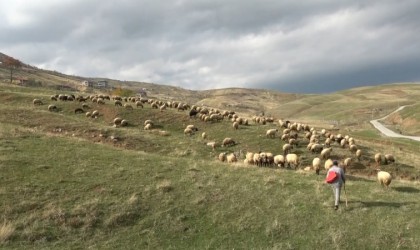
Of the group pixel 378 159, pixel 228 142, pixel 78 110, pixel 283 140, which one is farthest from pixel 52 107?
pixel 378 159

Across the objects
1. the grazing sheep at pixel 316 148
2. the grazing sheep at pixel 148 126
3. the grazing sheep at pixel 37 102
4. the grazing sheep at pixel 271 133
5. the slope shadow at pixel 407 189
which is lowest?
the slope shadow at pixel 407 189

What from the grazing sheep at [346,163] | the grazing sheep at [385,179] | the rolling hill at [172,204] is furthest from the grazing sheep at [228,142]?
the grazing sheep at [385,179]

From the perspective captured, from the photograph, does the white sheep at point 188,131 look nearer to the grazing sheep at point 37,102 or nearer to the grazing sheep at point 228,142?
the grazing sheep at point 228,142

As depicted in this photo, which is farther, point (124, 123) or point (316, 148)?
point (124, 123)

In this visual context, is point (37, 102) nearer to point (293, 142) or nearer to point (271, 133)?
point (271, 133)

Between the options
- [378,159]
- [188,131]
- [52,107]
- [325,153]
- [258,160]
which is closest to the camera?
[258,160]

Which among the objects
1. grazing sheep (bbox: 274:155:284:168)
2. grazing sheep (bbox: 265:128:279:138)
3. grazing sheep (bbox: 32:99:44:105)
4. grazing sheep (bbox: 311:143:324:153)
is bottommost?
grazing sheep (bbox: 274:155:284:168)

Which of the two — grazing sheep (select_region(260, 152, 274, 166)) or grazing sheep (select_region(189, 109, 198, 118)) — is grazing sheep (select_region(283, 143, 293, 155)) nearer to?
grazing sheep (select_region(260, 152, 274, 166))

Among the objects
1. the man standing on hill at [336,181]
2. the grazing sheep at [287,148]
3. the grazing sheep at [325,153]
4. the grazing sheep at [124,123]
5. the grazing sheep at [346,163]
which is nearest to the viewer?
the man standing on hill at [336,181]

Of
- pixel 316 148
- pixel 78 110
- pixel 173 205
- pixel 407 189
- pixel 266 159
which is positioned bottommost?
pixel 173 205

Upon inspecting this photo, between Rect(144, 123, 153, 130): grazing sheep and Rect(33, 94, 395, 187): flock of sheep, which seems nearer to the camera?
Rect(33, 94, 395, 187): flock of sheep

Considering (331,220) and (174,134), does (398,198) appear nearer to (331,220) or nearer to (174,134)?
(331,220)

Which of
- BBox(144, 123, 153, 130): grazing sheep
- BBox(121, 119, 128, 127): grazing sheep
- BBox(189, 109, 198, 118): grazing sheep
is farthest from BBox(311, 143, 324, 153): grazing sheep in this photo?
BBox(121, 119, 128, 127): grazing sheep

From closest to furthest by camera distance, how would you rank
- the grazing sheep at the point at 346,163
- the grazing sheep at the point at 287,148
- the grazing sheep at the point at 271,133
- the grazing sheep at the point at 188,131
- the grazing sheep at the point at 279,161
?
the grazing sheep at the point at 279,161 → the grazing sheep at the point at 346,163 → the grazing sheep at the point at 287,148 → the grazing sheep at the point at 271,133 → the grazing sheep at the point at 188,131
